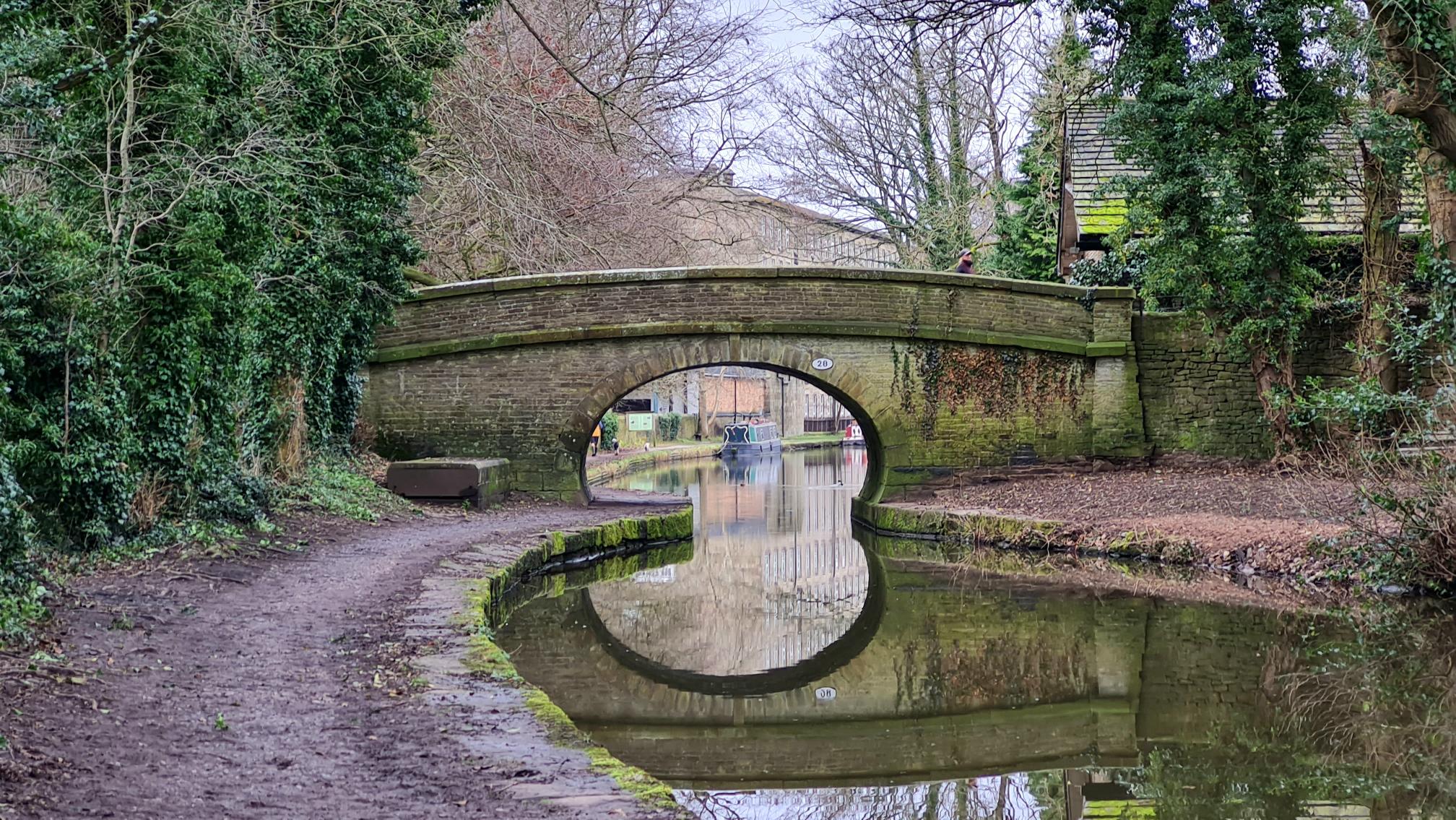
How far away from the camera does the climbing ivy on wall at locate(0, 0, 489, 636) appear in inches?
267

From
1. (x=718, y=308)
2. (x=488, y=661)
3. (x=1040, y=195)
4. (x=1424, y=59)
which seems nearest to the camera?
(x=488, y=661)

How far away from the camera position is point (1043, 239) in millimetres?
19891

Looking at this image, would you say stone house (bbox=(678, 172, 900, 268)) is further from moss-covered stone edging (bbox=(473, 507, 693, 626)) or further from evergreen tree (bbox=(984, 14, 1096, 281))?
moss-covered stone edging (bbox=(473, 507, 693, 626))

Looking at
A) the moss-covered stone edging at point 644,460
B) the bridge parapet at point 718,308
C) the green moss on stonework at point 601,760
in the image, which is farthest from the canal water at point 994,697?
the moss-covered stone edging at point 644,460

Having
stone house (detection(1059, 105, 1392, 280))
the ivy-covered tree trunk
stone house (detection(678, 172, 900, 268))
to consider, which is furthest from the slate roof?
the ivy-covered tree trunk

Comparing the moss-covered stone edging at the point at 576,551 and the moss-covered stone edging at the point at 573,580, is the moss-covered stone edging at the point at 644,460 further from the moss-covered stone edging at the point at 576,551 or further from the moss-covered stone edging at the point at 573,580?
the moss-covered stone edging at the point at 573,580

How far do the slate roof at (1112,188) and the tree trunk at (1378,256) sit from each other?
0.91 feet

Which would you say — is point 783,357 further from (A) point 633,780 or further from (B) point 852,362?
(A) point 633,780

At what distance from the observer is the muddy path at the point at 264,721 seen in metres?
3.43

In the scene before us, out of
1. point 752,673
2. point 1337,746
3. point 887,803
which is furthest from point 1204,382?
point 887,803

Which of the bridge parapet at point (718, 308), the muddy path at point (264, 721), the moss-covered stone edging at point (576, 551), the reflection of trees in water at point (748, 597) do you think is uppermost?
the bridge parapet at point (718, 308)

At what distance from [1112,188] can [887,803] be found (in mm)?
10472

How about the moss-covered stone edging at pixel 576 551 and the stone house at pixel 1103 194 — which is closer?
the moss-covered stone edging at pixel 576 551

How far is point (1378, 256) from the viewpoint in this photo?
13570mm
